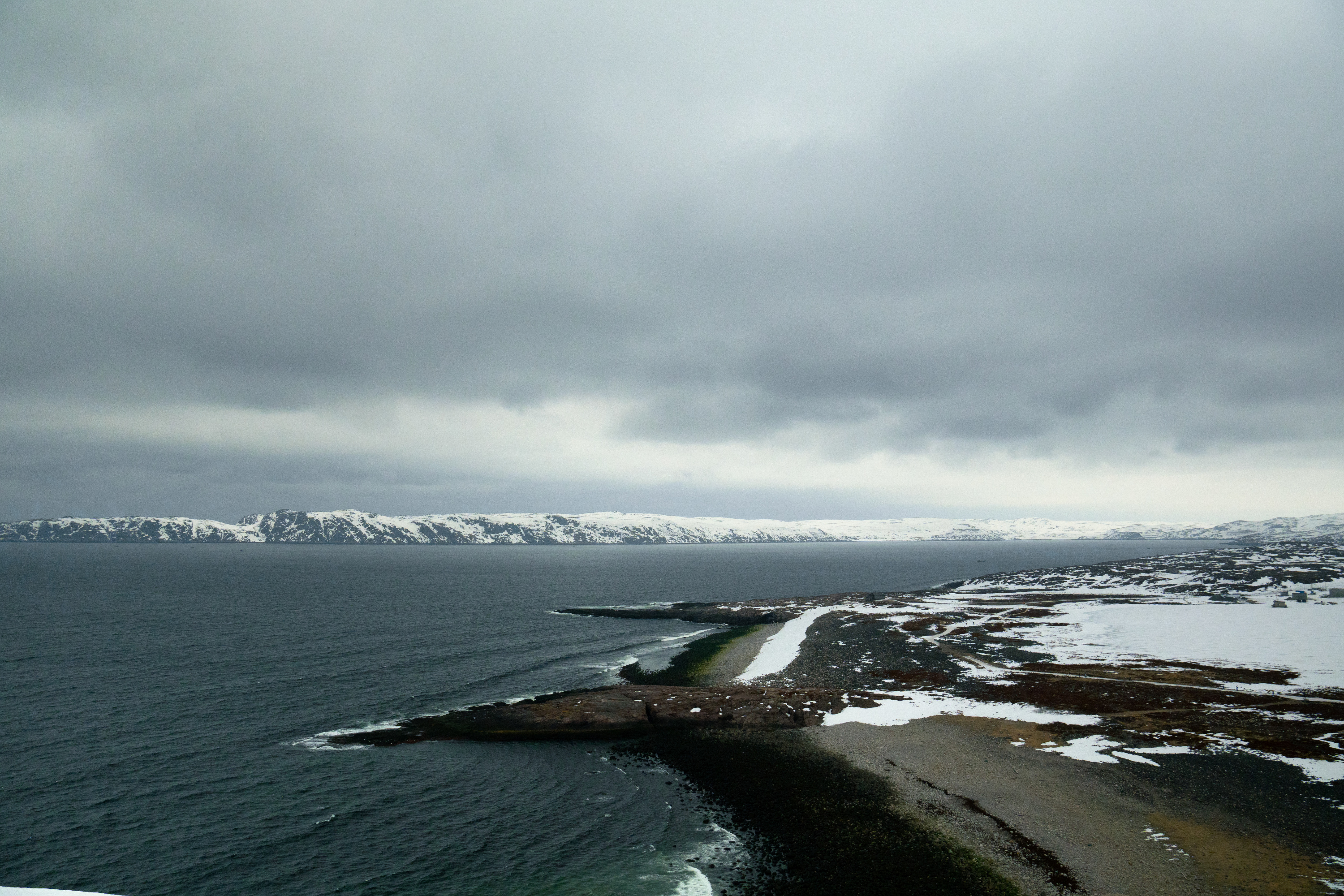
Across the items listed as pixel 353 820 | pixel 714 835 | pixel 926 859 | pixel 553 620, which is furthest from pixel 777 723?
pixel 553 620

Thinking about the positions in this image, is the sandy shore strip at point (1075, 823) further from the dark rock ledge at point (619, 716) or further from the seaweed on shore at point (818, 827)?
the dark rock ledge at point (619, 716)

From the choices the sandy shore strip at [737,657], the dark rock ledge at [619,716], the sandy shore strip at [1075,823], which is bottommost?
the sandy shore strip at [737,657]

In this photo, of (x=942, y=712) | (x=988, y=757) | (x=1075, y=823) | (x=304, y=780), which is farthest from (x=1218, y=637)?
(x=304, y=780)

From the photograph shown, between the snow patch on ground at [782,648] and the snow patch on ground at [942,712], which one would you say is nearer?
the snow patch on ground at [942,712]

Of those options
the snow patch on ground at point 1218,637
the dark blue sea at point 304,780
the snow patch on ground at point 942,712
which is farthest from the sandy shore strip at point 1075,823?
the snow patch on ground at point 1218,637

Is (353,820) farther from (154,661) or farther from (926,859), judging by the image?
(154,661)
